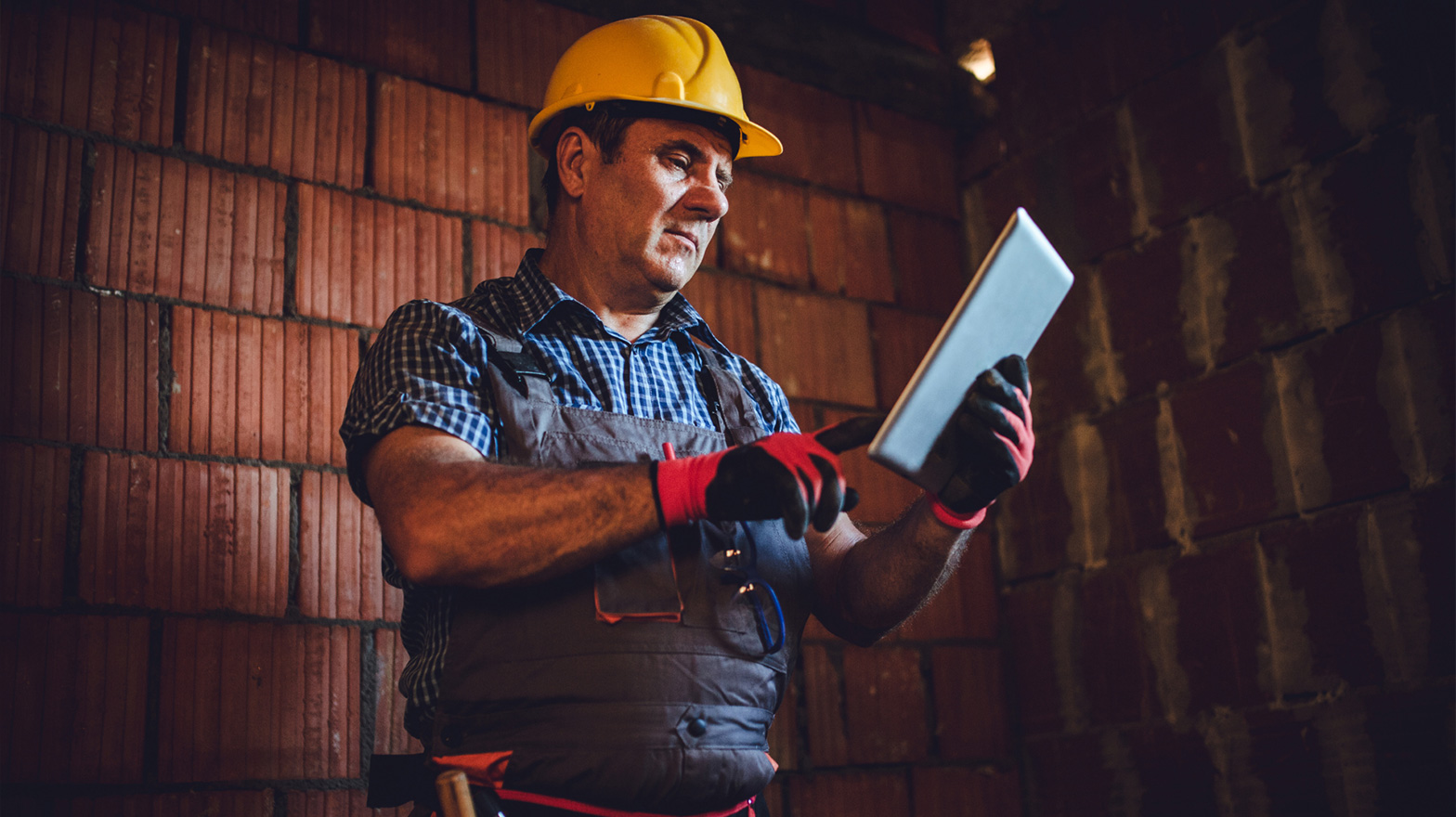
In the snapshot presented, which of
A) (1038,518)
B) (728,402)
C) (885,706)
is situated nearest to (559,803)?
(728,402)

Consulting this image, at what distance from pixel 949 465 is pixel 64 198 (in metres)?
1.80

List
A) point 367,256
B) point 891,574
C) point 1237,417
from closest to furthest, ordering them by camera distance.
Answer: point 891,574 < point 367,256 < point 1237,417

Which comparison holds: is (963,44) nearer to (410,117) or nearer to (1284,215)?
(1284,215)

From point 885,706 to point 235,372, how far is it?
71.9 inches

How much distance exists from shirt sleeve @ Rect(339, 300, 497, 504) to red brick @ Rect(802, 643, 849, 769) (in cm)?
156

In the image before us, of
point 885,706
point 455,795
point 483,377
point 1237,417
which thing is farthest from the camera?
point 885,706

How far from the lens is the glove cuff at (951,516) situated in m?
1.71

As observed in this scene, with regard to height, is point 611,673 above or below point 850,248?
below

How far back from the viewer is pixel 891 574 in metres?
1.80

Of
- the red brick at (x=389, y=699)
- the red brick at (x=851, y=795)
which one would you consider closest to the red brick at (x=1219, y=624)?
the red brick at (x=851, y=795)

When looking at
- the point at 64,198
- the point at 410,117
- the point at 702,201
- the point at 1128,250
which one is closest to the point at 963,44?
the point at 1128,250

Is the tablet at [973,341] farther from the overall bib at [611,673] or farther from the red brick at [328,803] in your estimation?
the red brick at [328,803]

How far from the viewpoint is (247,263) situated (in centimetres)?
243

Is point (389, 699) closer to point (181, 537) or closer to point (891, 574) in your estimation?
point (181, 537)
